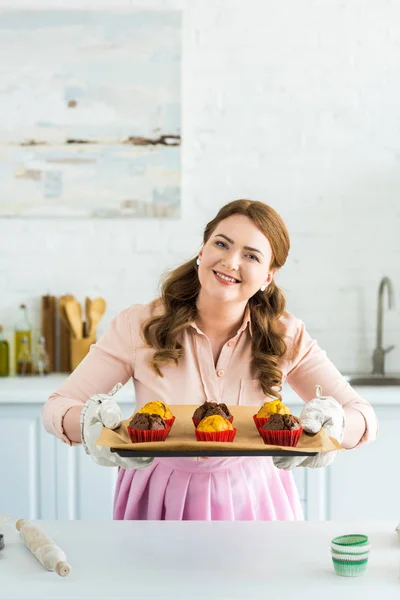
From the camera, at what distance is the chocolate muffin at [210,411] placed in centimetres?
192

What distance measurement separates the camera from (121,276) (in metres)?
3.88

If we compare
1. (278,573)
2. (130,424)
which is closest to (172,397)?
(130,424)

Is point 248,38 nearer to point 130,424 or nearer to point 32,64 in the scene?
point 32,64

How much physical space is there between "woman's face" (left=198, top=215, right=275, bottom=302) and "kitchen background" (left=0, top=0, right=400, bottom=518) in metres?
1.65

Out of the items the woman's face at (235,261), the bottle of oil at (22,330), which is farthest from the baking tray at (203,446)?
the bottle of oil at (22,330)

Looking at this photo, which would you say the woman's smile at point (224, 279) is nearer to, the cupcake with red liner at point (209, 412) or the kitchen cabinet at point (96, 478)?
the cupcake with red liner at point (209, 412)

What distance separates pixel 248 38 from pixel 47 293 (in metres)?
1.50

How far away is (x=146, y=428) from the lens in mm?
1845

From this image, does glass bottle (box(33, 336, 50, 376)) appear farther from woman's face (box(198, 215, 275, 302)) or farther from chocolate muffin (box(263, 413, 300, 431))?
chocolate muffin (box(263, 413, 300, 431))

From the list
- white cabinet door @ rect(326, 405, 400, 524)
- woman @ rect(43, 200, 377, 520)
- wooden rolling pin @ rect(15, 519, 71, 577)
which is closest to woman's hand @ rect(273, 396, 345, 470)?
woman @ rect(43, 200, 377, 520)

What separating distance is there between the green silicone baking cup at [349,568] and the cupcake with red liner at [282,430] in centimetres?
33

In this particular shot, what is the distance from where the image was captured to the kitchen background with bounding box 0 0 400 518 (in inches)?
151

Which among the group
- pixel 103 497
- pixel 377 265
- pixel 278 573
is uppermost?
pixel 377 265

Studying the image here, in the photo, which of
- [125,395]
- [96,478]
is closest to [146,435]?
[125,395]
